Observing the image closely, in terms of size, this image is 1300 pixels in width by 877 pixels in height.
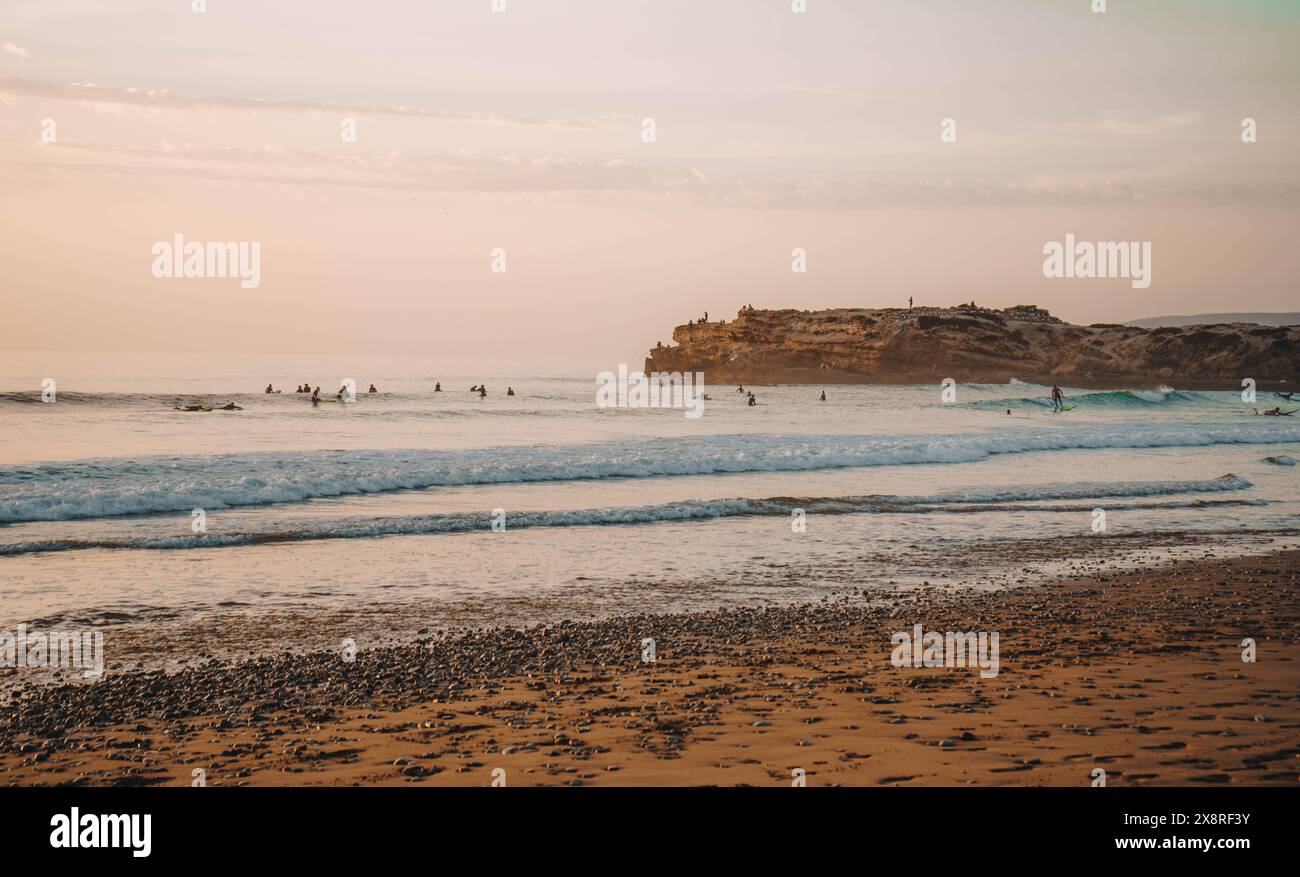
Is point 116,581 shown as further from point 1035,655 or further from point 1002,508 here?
point 1002,508

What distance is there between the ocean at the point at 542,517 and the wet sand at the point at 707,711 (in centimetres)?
164

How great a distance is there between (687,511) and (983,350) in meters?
108

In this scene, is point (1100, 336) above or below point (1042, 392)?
above

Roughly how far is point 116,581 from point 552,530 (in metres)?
7.47

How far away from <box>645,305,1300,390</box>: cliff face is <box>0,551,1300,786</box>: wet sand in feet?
326

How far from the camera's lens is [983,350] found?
395 ft

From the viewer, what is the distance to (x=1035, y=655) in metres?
9.32

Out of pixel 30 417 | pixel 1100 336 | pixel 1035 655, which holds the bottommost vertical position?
pixel 1035 655

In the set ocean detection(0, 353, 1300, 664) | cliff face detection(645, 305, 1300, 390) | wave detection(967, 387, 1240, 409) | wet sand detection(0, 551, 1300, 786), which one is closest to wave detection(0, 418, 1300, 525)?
ocean detection(0, 353, 1300, 664)

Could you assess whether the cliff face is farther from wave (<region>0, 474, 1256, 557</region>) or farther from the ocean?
wave (<region>0, 474, 1256, 557</region>)

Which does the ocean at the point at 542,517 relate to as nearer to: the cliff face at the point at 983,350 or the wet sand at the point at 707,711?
the wet sand at the point at 707,711

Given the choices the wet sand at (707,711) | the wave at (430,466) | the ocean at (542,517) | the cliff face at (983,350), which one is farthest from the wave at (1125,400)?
the wet sand at (707,711)

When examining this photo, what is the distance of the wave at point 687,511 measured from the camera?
1647 centimetres
